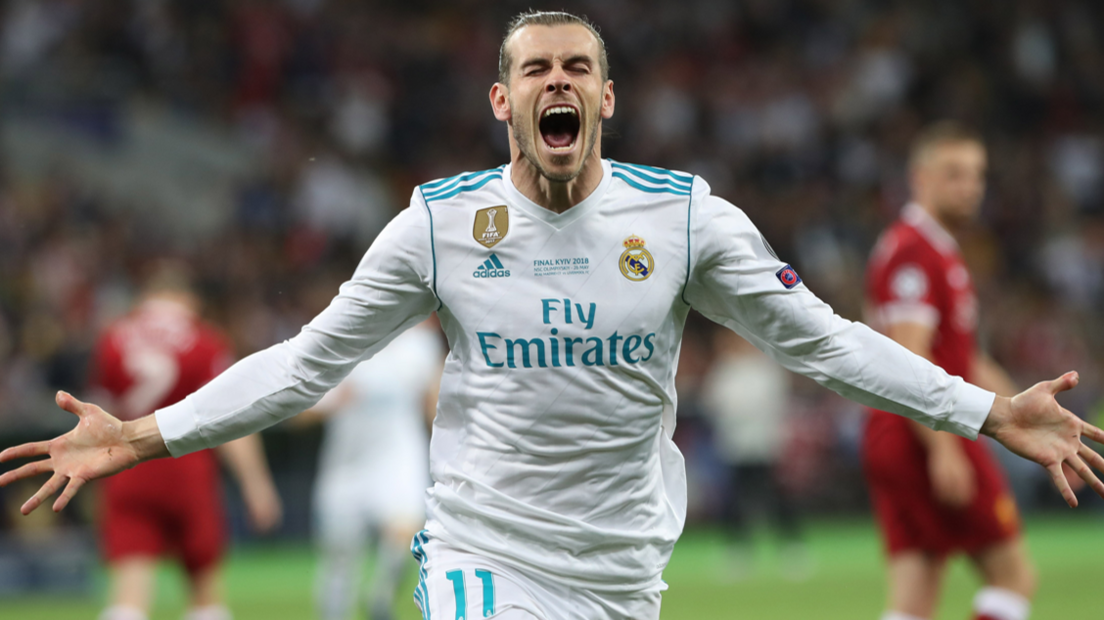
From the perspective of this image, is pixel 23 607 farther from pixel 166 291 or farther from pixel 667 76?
pixel 667 76

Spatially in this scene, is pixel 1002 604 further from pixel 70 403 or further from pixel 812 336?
pixel 70 403

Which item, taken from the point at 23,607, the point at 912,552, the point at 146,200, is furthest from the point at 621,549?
the point at 146,200

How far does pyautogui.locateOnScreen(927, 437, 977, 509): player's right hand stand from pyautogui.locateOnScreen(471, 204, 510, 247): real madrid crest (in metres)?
3.16

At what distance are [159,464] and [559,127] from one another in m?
5.08

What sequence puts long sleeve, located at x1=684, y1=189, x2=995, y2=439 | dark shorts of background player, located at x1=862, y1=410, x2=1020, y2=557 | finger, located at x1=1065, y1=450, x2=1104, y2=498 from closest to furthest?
finger, located at x1=1065, y1=450, x2=1104, y2=498 → long sleeve, located at x1=684, y1=189, x2=995, y2=439 → dark shorts of background player, located at x1=862, y1=410, x2=1020, y2=557

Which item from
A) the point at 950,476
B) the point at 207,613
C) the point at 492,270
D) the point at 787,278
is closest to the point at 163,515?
the point at 207,613

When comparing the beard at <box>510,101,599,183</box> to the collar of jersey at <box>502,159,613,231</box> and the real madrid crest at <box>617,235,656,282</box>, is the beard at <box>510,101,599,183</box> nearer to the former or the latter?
the collar of jersey at <box>502,159,613,231</box>

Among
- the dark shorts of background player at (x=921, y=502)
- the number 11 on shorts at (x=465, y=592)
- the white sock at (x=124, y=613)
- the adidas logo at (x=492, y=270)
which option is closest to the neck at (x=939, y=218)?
the dark shorts of background player at (x=921, y=502)

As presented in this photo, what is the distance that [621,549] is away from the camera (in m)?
4.02

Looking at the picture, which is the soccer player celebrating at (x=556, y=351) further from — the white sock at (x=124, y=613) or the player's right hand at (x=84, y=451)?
the white sock at (x=124, y=613)

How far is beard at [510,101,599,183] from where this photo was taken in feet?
12.8

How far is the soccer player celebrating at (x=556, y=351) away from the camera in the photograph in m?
3.89

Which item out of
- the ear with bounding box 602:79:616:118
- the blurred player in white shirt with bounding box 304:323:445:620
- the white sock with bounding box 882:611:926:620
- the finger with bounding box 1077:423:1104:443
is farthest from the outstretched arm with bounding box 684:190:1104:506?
the blurred player in white shirt with bounding box 304:323:445:620

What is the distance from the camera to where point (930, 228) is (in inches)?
267
